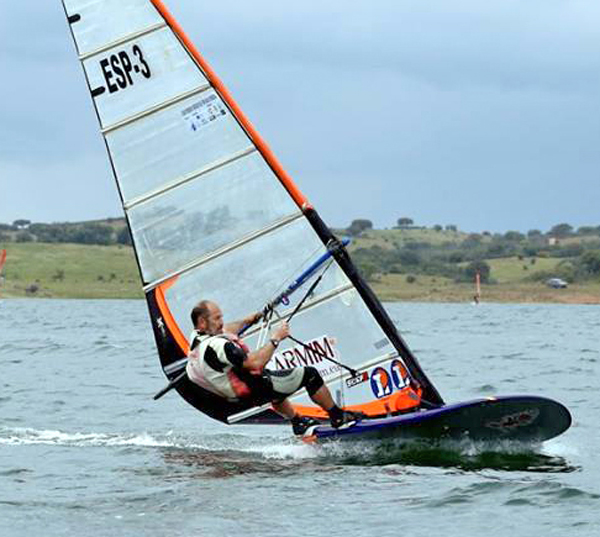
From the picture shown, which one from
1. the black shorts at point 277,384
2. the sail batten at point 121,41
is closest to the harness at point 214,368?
the black shorts at point 277,384

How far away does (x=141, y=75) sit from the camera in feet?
43.3

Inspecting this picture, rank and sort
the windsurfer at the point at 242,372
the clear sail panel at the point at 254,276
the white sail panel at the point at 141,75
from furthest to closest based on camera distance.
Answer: the clear sail panel at the point at 254,276 < the white sail panel at the point at 141,75 < the windsurfer at the point at 242,372

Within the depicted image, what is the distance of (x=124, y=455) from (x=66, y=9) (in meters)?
4.34

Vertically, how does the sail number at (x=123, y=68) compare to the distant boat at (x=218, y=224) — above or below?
above

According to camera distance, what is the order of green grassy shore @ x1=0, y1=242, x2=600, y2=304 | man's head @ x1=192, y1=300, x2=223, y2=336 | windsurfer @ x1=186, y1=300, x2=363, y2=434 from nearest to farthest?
windsurfer @ x1=186, y1=300, x2=363, y2=434
man's head @ x1=192, y1=300, x2=223, y2=336
green grassy shore @ x1=0, y1=242, x2=600, y2=304

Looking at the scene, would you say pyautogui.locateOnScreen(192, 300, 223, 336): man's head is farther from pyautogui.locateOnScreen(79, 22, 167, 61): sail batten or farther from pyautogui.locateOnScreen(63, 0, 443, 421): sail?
pyautogui.locateOnScreen(79, 22, 167, 61): sail batten

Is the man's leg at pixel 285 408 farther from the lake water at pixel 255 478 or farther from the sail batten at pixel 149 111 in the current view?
the sail batten at pixel 149 111

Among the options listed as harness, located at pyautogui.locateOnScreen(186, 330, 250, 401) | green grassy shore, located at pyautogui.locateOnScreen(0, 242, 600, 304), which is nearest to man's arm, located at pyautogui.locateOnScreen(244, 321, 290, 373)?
harness, located at pyautogui.locateOnScreen(186, 330, 250, 401)

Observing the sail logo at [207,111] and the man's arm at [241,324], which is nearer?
the sail logo at [207,111]

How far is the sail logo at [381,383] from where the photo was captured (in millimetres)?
13344

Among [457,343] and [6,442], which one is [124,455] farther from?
[457,343]

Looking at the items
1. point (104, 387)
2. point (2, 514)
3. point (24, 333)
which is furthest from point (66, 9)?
point (24, 333)

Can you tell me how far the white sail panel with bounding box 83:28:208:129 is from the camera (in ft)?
43.2

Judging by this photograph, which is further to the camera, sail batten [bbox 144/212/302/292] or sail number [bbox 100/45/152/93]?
sail batten [bbox 144/212/302/292]
